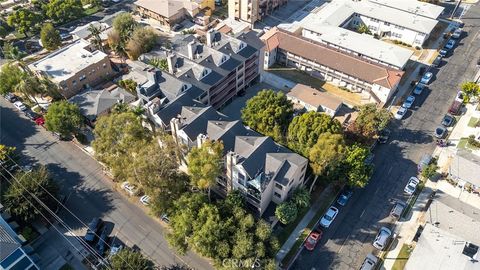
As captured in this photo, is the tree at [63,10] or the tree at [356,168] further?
the tree at [63,10]

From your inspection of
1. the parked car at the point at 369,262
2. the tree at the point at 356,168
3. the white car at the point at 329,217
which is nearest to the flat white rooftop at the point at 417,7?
the tree at the point at 356,168

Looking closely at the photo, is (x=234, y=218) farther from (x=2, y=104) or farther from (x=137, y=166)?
(x=2, y=104)

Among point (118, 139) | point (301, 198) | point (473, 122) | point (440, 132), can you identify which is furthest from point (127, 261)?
point (473, 122)

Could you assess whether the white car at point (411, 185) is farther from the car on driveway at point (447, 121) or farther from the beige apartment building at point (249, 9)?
the beige apartment building at point (249, 9)

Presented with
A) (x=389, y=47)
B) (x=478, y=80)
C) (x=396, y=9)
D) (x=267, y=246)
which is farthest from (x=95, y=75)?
(x=478, y=80)

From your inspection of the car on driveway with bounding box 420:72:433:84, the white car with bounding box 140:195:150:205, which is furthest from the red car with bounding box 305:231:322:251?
the car on driveway with bounding box 420:72:433:84

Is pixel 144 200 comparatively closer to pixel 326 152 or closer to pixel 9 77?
pixel 326 152

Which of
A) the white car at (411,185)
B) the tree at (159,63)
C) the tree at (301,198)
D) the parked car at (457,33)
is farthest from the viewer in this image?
the parked car at (457,33)
